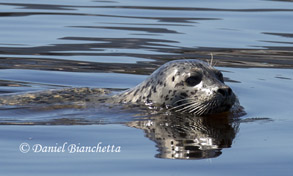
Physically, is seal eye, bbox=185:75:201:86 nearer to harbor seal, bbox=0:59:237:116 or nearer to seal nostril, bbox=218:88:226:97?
harbor seal, bbox=0:59:237:116

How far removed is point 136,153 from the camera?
21.8 ft

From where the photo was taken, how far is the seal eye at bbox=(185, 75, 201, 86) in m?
8.38

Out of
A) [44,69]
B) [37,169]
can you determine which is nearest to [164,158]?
[37,169]

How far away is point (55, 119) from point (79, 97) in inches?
38.4

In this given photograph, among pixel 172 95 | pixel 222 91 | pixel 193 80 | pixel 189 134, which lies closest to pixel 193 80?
pixel 193 80

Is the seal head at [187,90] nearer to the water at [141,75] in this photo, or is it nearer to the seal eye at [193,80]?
the seal eye at [193,80]

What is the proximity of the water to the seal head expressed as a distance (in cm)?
17

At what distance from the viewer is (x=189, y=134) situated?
750cm

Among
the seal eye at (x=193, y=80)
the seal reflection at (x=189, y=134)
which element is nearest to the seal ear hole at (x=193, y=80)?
the seal eye at (x=193, y=80)

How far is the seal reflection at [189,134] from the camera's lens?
6.75 meters

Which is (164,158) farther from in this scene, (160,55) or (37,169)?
(160,55)

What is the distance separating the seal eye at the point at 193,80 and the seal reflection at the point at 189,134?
30 cm

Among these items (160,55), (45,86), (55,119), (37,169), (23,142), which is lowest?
(37,169)

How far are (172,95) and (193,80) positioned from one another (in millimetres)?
248
